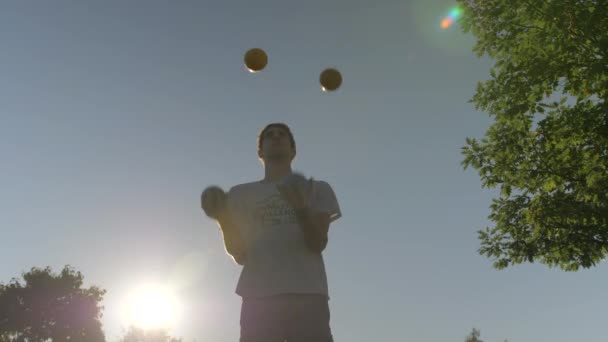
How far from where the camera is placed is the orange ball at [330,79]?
6.23 meters

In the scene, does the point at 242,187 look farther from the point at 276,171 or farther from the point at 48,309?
the point at 48,309

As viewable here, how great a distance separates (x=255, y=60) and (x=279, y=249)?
3.67m

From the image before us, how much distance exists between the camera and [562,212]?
447 inches

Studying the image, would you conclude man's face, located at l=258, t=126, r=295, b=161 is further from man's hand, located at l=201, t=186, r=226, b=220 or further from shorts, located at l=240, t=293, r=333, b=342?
shorts, located at l=240, t=293, r=333, b=342

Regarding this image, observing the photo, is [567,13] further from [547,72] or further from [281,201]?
[281,201]

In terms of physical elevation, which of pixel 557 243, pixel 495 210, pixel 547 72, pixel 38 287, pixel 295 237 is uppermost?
pixel 38 287

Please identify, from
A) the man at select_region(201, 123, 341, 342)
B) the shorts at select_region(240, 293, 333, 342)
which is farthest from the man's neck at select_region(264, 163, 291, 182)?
the shorts at select_region(240, 293, 333, 342)

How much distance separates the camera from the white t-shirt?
3.50 meters

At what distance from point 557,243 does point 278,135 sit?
33.3 feet

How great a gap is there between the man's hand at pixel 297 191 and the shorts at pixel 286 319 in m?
0.69

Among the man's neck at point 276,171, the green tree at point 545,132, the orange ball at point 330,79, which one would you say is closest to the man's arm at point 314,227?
the man's neck at point 276,171

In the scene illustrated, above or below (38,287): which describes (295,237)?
below

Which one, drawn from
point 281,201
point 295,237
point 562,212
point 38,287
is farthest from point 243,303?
point 38,287

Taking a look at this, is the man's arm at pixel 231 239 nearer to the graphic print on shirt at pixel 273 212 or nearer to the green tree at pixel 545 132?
the graphic print on shirt at pixel 273 212
